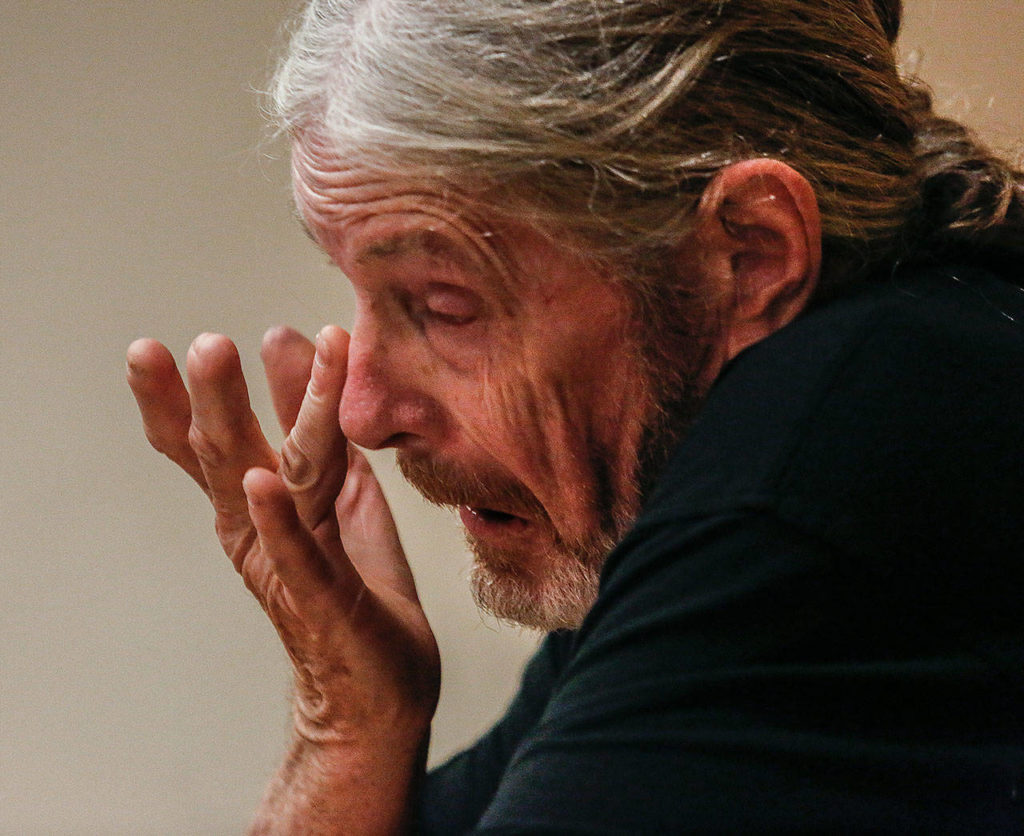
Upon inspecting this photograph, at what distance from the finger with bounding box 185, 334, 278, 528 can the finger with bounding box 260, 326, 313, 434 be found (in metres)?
0.08

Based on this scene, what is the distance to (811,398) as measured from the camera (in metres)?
0.61

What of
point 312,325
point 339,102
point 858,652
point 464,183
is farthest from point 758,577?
point 312,325

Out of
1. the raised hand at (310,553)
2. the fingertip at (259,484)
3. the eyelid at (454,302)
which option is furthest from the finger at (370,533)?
the eyelid at (454,302)

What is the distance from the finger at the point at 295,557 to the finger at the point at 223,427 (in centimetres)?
7

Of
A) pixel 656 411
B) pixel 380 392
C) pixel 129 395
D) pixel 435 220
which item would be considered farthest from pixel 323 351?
pixel 129 395

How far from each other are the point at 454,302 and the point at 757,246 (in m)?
0.22

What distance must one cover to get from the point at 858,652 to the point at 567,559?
33 centimetres

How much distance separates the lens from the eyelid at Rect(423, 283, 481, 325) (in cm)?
79

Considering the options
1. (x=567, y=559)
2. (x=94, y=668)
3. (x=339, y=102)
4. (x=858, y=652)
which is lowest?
(x=94, y=668)

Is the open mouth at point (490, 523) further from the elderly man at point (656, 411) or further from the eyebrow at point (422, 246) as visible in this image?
the eyebrow at point (422, 246)

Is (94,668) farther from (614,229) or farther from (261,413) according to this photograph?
(614,229)

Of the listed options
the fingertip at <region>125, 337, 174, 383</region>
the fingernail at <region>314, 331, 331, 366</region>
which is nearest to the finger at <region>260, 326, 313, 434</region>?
the fingertip at <region>125, 337, 174, 383</region>

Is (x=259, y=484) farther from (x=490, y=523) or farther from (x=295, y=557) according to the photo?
(x=490, y=523)

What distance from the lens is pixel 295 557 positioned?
920 millimetres
